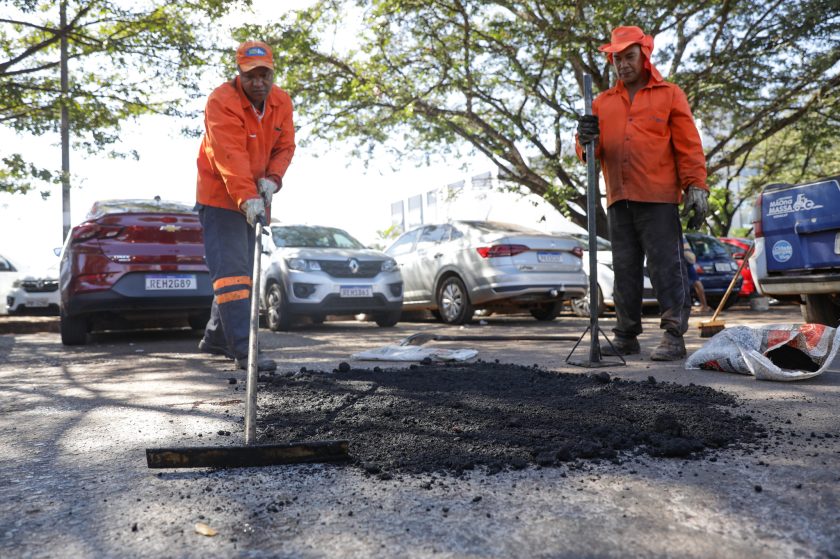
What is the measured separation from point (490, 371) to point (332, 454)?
222 centimetres

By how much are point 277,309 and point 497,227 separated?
3347 millimetres

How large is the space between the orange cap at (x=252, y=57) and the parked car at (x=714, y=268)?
391 inches

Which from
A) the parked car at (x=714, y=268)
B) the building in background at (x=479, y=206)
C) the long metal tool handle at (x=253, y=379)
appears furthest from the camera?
the building in background at (x=479, y=206)

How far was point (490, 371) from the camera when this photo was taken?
4.64 metres

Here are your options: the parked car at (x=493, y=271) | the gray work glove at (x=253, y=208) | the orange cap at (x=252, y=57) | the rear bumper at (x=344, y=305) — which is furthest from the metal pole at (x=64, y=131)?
the gray work glove at (x=253, y=208)

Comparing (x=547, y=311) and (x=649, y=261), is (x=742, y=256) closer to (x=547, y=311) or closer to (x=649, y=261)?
(x=547, y=311)

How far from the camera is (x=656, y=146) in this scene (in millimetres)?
5359

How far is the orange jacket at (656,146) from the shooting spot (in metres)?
5.32

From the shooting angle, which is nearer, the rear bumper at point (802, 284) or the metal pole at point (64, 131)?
the rear bumper at point (802, 284)

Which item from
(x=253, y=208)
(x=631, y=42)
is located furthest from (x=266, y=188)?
(x=631, y=42)

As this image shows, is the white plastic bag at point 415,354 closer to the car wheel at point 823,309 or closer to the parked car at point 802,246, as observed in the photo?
the parked car at point 802,246

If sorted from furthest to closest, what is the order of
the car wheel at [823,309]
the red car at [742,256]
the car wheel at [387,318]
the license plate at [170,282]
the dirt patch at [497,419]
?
the red car at [742,256] → the car wheel at [387,318] → the license plate at [170,282] → the car wheel at [823,309] → the dirt patch at [497,419]

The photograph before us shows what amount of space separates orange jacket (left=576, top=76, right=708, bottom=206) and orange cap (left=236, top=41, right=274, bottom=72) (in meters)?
2.60

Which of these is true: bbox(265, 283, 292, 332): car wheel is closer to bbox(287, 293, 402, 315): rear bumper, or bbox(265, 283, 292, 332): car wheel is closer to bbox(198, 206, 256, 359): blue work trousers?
bbox(287, 293, 402, 315): rear bumper
